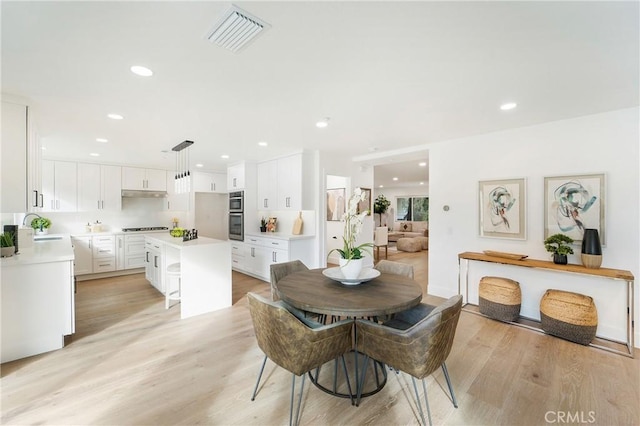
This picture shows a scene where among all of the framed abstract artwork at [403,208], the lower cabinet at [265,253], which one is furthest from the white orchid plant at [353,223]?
the framed abstract artwork at [403,208]

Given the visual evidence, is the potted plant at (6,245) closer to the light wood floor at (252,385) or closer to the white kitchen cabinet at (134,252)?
the light wood floor at (252,385)

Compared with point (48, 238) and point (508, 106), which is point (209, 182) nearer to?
point (48, 238)

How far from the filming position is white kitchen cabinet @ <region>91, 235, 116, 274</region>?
5.42m

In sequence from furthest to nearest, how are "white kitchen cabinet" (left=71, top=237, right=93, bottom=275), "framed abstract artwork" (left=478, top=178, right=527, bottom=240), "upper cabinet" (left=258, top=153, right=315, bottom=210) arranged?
"white kitchen cabinet" (left=71, top=237, right=93, bottom=275)
"upper cabinet" (left=258, top=153, right=315, bottom=210)
"framed abstract artwork" (left=478, top=178, right=527, bottom=240)

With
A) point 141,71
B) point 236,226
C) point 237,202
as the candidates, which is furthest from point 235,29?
point 236,226

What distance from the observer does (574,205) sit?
3053mm

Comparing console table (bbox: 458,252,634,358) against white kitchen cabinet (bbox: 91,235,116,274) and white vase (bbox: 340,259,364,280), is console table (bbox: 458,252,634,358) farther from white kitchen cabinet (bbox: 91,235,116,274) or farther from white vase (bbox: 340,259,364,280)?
white kitchen cabinet (bbox: 91,235,116,274)

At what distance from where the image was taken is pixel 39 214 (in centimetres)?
532

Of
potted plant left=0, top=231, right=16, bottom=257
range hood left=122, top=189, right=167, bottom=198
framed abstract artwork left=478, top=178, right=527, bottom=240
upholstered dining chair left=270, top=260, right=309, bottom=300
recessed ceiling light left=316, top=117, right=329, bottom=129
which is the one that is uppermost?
recessed ceiling light left=316, top=117, right=329, bottom=129

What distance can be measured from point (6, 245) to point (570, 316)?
226 inches

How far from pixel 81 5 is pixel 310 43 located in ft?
3.94

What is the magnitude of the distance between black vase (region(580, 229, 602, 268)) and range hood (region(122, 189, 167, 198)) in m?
7.38

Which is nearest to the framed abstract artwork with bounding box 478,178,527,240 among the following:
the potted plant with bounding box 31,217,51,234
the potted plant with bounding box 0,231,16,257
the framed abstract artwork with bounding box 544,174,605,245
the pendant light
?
the framed abstract artwork with bounding box 544,174,605,245

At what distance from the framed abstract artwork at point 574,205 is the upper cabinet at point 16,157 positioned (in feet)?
18.1
